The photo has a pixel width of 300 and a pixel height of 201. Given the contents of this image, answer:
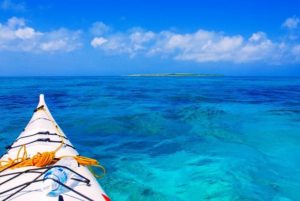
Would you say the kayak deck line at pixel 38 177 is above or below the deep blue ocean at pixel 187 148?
above

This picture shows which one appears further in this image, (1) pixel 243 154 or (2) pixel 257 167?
(1) pixel 243 154

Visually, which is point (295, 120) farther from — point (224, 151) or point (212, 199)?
point (212, 199)

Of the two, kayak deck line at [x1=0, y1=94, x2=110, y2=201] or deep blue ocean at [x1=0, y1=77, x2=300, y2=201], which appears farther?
deep blue ocean at [x1=0, y1=77, x2=300, y2=201]

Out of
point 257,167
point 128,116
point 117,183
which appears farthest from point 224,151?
point 128,116

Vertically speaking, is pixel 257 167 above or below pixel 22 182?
below

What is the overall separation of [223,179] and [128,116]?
7.27 meters

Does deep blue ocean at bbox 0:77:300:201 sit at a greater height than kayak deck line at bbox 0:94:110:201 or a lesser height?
lesser

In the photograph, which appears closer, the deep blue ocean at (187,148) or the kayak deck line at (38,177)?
the kayak deck line at (38,177)

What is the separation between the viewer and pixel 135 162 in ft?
26.0

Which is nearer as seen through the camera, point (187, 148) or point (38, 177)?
point (38, 177)

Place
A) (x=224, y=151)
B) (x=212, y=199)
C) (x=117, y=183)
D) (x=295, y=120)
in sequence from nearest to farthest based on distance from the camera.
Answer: (x=212, y=199) → (x=117, y=183) → (x=224, y=151) → (x=295, y=120)

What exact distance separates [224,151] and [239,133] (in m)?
2.36

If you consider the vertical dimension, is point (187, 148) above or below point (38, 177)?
below

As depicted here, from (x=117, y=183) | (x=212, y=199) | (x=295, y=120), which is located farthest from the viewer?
(x=295, y=120)
